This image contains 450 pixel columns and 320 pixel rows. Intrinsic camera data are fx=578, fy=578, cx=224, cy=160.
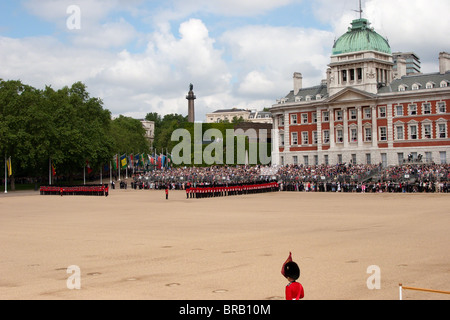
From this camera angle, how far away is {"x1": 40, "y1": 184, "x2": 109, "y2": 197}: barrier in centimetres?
6988

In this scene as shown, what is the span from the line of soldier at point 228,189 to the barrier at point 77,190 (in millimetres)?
12492

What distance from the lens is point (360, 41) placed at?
295 ft

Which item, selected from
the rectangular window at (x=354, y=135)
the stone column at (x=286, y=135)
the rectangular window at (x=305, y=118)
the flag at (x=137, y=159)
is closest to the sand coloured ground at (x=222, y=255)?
the rectangular window at (x=354, y=135)

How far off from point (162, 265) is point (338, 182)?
56.4 meters

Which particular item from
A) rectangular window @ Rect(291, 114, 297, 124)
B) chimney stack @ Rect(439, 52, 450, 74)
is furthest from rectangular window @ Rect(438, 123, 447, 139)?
rectangular window @ Rect(291, 114, 297, 124)

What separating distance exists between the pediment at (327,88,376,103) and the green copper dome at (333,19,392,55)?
6750 millimetres

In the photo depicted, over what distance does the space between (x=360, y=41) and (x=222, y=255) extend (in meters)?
75.7

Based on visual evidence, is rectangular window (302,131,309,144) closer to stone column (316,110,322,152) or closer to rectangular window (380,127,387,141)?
stone column (316,110,322,152)

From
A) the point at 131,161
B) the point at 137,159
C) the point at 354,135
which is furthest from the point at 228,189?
the point at 137,159

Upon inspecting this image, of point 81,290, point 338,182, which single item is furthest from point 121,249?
point 338,182

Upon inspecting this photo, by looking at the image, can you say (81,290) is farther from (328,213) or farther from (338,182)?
(338,182)

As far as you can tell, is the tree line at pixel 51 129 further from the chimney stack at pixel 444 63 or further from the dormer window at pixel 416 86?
the chimney stack at pixel 444 63

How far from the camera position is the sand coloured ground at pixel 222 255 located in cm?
1471

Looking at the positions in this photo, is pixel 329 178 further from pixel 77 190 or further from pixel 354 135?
pixel 77 190
